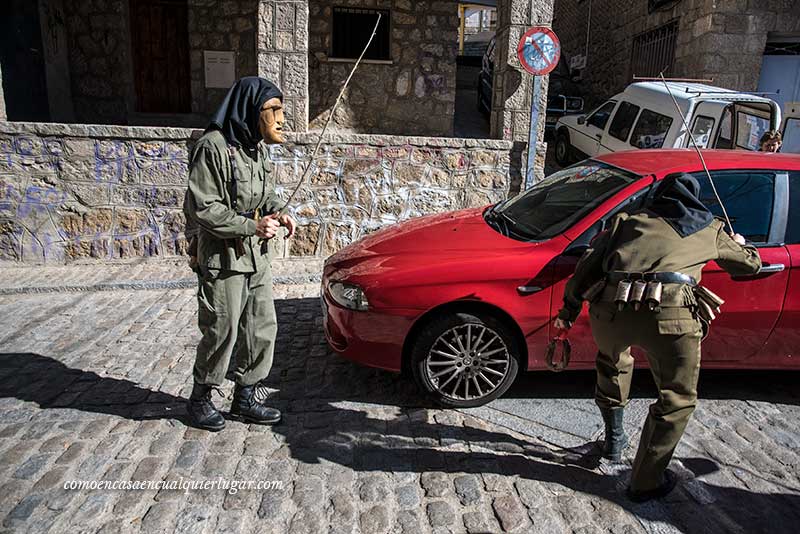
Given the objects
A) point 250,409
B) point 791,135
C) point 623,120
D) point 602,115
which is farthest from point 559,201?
point 602,115

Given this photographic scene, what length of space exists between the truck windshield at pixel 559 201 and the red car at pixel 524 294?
0.02 meters

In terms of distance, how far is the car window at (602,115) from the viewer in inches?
459

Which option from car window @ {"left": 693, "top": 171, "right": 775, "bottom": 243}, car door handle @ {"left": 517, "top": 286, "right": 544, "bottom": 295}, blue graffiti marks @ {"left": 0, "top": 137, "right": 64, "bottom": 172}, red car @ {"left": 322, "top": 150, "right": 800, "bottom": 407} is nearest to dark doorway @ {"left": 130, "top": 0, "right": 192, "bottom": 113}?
blue graffiti marks @ {"left": 0, "top": 137, "right": 64, "bottom": 172}

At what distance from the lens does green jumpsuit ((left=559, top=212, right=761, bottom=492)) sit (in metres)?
2.92

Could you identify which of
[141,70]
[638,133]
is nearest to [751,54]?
[638,133]

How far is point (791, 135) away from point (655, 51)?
262 inches

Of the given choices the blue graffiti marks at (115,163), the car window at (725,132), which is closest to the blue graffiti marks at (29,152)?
the blue graffiti marks at (115,163)

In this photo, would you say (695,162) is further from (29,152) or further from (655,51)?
(655,51)

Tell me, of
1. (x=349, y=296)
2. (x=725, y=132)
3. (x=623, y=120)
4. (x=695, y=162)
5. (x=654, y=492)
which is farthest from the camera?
(x=623, y=120)

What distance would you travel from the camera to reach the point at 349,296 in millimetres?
4227

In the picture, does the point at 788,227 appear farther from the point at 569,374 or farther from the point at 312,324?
the point at 312,324

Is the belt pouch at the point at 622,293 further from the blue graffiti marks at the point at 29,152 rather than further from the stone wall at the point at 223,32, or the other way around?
the stone wall at the point at 223,32

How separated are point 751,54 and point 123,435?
13.7m

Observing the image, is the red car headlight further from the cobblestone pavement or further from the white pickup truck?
the white pickup truck
